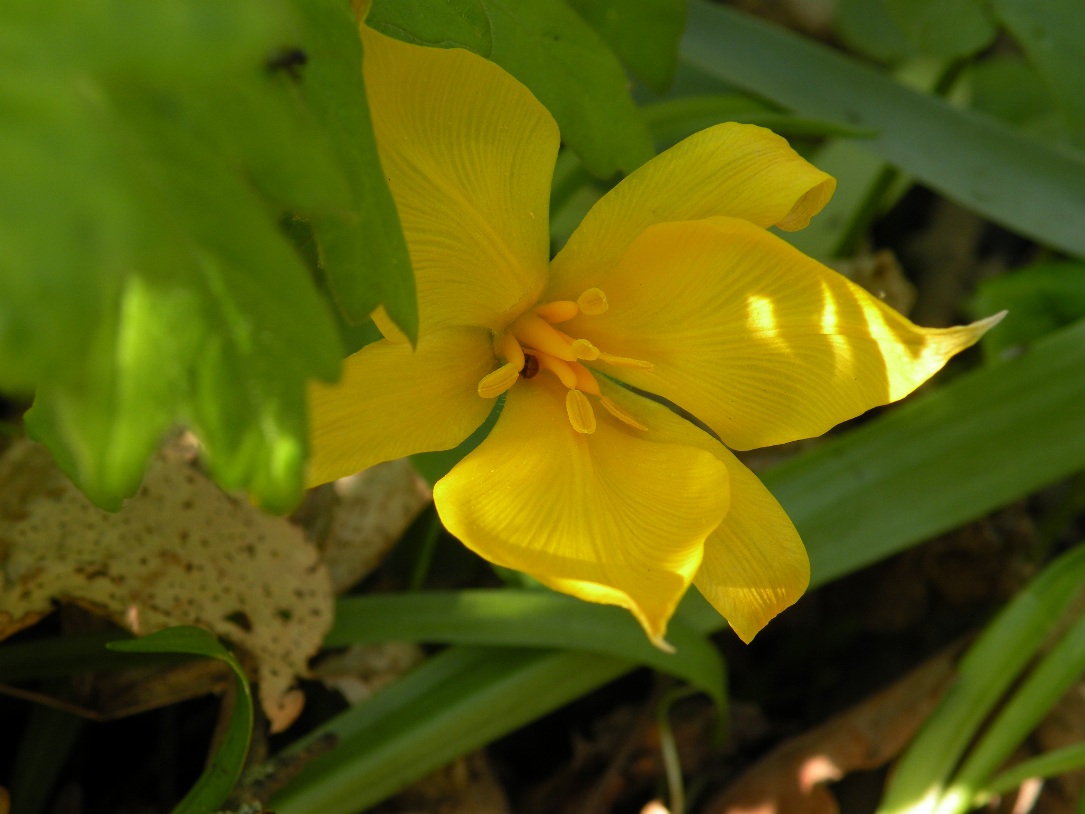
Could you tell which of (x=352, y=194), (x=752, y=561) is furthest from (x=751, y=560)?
(x=352, y=194)

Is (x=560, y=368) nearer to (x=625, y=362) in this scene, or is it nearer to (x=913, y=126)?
(x=625, y=362)

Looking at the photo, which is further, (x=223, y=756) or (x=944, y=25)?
(x=944, y=25)

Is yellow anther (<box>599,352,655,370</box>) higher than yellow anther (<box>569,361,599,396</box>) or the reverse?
higher

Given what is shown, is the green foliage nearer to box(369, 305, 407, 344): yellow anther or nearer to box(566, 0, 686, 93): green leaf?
box(369, 305, 407, 344): yellow anther

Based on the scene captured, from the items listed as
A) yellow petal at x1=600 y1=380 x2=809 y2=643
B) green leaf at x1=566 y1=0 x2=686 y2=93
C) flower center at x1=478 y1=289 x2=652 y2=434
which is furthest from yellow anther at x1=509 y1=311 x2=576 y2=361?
green leaf at x1=566 y1=0 x2=686 y2=93

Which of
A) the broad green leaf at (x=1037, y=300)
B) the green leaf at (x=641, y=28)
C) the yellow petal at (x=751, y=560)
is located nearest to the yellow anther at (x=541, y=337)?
the yellow petal at (x=751, y=560)
